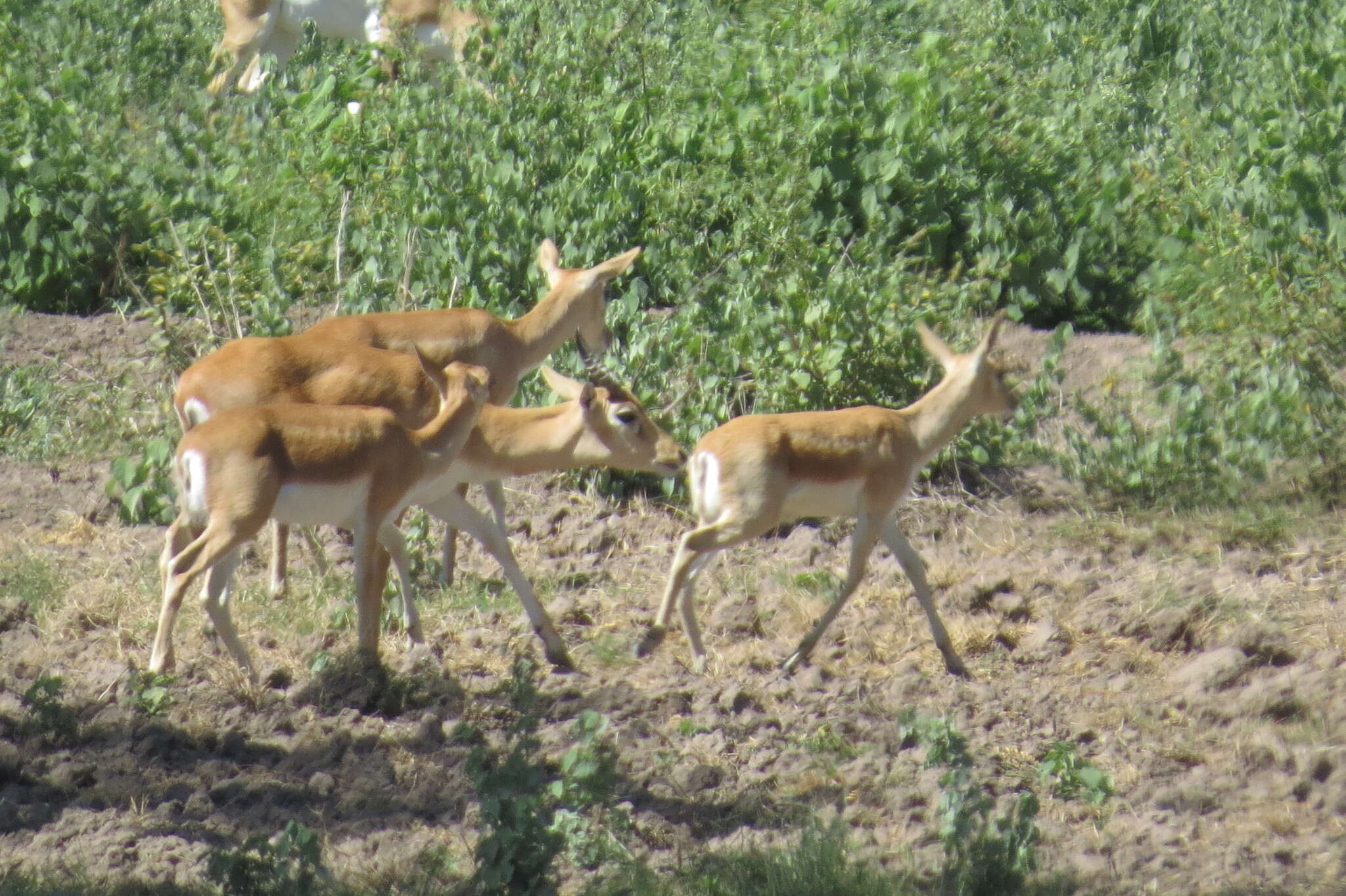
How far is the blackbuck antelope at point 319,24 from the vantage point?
16.0m

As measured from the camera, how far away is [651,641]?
7.02 metres

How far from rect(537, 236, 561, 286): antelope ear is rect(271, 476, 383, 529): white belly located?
252cm

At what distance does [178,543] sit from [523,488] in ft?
7.56

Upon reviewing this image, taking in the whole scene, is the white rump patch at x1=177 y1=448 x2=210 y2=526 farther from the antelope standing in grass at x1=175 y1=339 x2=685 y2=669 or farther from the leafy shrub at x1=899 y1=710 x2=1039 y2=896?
the leafy shrub at x1=899 y1=710 x2=1039 y2=896

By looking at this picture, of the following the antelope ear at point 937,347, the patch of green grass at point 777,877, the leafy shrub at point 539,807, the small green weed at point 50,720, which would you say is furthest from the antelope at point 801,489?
the small green weed at point 50,720

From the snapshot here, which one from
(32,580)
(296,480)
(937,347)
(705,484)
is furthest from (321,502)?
(937,347)

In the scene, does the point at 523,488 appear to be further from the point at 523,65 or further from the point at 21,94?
the point at 21,94

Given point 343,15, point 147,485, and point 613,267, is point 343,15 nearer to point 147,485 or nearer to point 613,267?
point 613,267

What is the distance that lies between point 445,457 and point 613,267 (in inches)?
84.1

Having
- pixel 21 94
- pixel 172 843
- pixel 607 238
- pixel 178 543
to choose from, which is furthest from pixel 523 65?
pixel 172 843

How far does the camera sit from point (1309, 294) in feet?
28.8

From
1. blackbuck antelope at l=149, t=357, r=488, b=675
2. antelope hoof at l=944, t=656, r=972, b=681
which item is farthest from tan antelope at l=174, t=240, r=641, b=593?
antelope hoof at l=944, t=656, r=972, b=681

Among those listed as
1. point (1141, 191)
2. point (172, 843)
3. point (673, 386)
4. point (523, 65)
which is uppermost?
point (523, 65)

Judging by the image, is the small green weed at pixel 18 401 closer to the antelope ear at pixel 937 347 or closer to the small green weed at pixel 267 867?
the antelope ear at pixel 937 347
